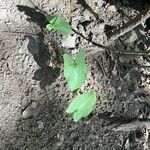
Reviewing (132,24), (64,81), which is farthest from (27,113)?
(132,24)

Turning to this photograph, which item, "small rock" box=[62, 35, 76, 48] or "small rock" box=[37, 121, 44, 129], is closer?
"small rock" box=[37, 121, 44, 129]

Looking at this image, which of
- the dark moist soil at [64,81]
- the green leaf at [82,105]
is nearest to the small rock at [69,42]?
the dark moist soil at [64,81]

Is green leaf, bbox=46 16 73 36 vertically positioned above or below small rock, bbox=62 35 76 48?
above

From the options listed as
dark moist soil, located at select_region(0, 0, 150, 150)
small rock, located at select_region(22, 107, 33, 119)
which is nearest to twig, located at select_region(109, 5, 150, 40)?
dark moist soil, located at select_region(0, 0, 150, 150)

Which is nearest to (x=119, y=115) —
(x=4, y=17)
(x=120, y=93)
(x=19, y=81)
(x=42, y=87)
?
(x=120, y=93)

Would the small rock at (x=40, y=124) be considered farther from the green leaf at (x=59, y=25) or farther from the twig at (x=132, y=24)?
the twig at (x=132, y=24)

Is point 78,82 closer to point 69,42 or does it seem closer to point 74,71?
point 74,71

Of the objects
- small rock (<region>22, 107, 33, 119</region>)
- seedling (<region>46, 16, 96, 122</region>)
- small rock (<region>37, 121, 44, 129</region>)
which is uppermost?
seedling (<region>46, 16, 96, 122</region>)

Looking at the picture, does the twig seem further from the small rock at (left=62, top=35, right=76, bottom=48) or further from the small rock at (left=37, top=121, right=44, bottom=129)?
the small rock at (left=37, top=121, right=44, bottom=129)
